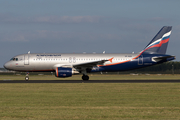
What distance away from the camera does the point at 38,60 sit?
40719 millimetres

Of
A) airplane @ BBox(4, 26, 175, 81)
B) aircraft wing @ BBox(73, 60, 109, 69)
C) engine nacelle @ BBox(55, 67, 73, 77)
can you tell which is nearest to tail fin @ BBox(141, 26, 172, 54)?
airplane @ BBox(4, 26, 175, 81)

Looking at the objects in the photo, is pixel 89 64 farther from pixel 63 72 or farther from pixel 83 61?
pixel 63 72

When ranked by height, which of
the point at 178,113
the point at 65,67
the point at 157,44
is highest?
the point at 157,44

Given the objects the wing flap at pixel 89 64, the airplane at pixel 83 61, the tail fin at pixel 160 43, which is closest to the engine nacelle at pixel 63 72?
the airplane at pixel 83 61

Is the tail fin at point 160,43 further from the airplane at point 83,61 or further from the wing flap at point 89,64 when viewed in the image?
the wing flap at point 89,64

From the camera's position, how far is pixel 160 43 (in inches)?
1751

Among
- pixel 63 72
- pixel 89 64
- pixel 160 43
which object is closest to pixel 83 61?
pixel 89 64

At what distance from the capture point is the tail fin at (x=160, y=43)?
145 feet

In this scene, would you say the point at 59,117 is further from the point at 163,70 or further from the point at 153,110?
the point at 163,70

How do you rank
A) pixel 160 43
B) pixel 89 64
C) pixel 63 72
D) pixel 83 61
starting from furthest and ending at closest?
pixel 160 43, pixel 83 61, pixel 89 64, pixel 63 72

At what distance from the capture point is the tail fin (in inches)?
1743

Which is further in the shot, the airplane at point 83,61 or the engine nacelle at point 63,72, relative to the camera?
→ the airplane at point 83,61

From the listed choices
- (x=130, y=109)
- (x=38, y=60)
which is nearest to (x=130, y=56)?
(x=38, y=60)

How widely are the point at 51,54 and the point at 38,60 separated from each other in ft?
7.40
